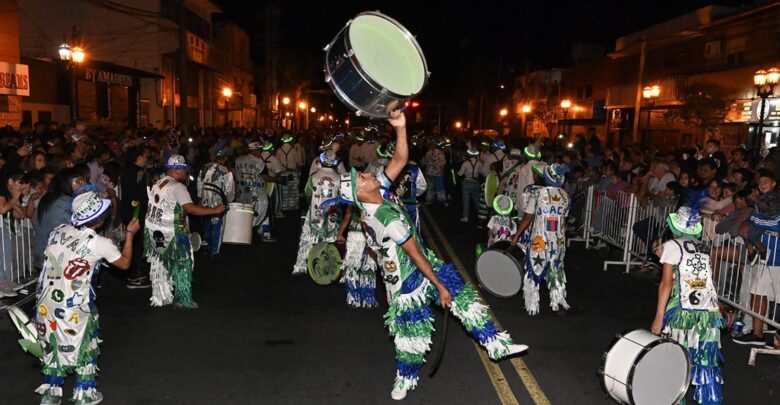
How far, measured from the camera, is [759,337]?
7.07 m

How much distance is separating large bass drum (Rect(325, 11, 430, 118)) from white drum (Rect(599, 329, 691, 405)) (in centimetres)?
243

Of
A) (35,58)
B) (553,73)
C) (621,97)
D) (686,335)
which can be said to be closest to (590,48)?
(553,73)

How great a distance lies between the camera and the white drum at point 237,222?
9.74m

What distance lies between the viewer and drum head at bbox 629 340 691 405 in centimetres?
461

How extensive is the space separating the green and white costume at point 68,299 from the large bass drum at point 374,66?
2.16 metres

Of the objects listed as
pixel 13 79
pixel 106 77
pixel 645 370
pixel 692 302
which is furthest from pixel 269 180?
pixel 106 77

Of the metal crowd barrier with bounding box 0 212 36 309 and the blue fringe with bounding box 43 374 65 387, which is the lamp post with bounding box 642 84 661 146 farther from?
the blue fringe with bounding box 43 374 65 387

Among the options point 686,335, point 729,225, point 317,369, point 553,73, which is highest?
point 553,73

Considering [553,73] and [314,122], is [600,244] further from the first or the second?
[314,122]

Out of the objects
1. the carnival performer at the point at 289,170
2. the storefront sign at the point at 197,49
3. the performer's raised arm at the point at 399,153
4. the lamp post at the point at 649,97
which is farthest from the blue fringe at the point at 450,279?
the storefront sign at the point at 197,49

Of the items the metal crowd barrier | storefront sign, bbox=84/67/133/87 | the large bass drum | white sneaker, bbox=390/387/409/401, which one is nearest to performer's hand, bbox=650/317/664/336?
white sneaker, bbox=390/387/409/401

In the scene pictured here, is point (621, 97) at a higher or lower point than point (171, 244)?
higher

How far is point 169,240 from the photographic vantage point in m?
7.45

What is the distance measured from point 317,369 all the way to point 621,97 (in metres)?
31.9
